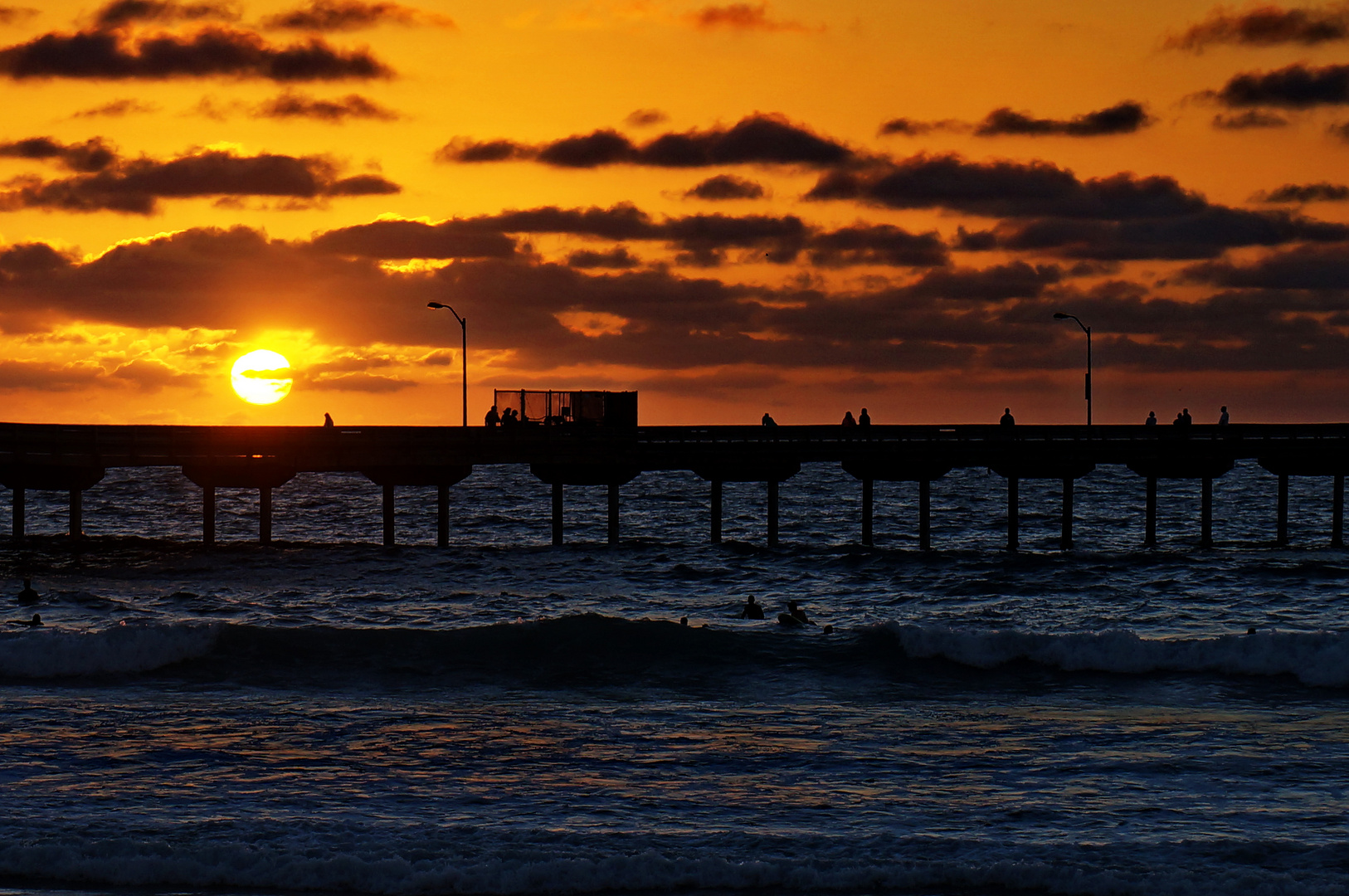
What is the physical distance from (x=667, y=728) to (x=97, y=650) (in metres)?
12.8

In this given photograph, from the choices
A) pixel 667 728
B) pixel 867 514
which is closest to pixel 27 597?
pixel 667 728

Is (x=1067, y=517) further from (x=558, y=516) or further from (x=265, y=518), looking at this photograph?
(x=265, y=518)

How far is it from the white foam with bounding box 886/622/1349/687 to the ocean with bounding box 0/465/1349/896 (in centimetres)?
8

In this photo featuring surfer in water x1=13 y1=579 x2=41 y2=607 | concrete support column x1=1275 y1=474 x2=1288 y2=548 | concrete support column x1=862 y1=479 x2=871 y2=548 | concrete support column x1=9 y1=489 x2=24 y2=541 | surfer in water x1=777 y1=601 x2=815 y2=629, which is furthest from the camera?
concrete support column x1=1275 y1=474 x2=1288 y2=548

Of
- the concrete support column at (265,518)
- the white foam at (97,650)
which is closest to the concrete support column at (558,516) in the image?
the concrete support column at (265,518)

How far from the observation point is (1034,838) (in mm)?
15688

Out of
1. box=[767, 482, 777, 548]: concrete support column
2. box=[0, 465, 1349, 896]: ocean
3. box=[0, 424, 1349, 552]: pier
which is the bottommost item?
box=[0, 465, 1349, 896]: ocean

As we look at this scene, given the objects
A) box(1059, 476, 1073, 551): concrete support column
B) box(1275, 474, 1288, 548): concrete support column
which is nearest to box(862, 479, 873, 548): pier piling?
box(1059, 476, 1073, 551): concrete support column

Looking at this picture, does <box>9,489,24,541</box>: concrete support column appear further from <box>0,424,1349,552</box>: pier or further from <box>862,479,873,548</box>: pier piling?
<box>862,479,873,548</box>: pier piling

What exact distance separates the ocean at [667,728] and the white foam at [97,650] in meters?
0.08

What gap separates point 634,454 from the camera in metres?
50.0

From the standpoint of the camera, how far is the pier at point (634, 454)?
153 feet

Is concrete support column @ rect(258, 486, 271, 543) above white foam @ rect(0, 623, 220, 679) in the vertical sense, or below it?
above

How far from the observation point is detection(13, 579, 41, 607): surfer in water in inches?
1405
